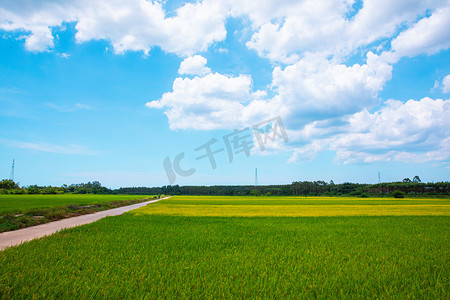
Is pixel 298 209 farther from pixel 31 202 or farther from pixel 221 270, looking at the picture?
pixel 31 202

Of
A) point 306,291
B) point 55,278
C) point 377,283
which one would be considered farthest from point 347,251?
point 55,278

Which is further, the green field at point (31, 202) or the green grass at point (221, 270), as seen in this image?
the green field at point (31, 202)

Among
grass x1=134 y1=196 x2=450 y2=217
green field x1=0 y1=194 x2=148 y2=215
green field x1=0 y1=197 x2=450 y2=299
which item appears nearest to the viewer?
green field x1=0 y1=197 x2=450 y2=299

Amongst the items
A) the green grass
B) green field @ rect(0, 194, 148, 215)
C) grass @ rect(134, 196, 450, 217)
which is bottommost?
grass @ rect(134, 196, 450, 217)

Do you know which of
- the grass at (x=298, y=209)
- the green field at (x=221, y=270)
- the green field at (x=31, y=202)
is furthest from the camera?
the grass at (x=298, y=209)

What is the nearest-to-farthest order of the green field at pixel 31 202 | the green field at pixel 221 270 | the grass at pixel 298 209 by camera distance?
the green field at pixel 221 270, the green field at pixel 31 202, the grass at pixel 298 209

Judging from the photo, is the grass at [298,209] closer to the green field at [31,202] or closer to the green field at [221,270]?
the green field at [31,202]

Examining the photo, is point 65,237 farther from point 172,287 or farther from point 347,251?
point 347,251

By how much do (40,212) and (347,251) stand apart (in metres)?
20.9

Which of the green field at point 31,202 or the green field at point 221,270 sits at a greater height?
the green field at point 221,270

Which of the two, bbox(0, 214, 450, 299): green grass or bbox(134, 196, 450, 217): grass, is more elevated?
bbox(0, 214, 450, 299): green grass

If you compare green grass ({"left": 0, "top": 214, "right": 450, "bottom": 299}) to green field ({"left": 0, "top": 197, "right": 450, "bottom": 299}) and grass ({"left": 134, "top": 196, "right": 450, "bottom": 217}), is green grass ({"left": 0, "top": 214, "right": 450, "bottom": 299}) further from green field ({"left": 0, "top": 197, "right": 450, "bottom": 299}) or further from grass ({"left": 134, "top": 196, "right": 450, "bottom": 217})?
grass ({"left": 134, "top": 196, "right": 450, "bottom": 217})

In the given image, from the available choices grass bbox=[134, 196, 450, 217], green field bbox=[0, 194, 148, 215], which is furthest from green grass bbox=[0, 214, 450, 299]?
green field bbox=[0, 194, 148, 215]

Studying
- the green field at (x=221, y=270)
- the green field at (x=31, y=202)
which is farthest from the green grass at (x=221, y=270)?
the green field at (x=31, y=202)
